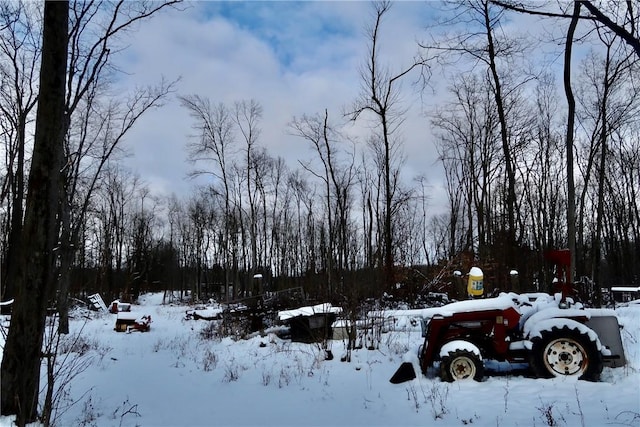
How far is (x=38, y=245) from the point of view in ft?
14.8

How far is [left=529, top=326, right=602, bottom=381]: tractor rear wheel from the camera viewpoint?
5945 millimetres

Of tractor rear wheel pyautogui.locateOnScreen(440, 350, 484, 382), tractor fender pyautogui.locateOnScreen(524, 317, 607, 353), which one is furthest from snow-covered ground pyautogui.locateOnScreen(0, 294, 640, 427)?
tractor fender pyautogui.locateOnScreen(524, 317, 607, 353)

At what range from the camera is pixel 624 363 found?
641cm

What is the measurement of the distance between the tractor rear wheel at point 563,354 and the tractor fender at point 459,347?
733 mm

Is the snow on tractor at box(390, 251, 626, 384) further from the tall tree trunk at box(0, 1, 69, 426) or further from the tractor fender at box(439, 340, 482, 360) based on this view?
the tall tree trunk at box(0, 1, 69, 426)

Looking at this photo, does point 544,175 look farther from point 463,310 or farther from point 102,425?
point 102,425

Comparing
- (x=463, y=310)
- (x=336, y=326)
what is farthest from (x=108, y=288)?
(x=463, y=310)

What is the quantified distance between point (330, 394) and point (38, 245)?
4.24 m

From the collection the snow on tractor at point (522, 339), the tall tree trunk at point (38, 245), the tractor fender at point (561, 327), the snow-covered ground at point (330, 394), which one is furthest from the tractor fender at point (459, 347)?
the tall tree trunk at point (38, 245)

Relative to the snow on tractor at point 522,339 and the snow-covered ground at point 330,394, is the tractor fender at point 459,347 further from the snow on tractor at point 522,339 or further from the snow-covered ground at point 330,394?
the snow-covered ground at point 330,394

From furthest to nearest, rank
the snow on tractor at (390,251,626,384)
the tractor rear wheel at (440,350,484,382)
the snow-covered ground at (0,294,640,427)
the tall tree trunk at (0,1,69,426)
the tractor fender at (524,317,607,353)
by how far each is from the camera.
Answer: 1. the tractor rear wheel at (440,350,484,382)
2. the snow on tractor at (390,251,626,384)
3. the tractor fender at (524,317,607,353)
4. the snow-covered ground at (0,294,640,427)
5. the tall tree trunk at (0,1,69,426)

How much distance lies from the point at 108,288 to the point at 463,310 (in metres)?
39.7

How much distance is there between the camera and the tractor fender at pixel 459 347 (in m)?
6.21

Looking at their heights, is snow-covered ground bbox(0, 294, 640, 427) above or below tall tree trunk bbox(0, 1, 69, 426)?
below
